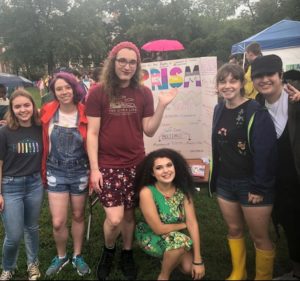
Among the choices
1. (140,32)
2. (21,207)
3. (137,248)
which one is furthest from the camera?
(140,32)

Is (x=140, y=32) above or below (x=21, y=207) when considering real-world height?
above

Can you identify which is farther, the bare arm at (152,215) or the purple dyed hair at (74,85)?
the purple dyed hair at (74,85)

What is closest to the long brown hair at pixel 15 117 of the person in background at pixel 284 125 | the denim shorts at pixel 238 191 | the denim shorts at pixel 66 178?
the denim shorts at pixel 66 178

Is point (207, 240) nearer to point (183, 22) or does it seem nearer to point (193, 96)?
point (193, 96)

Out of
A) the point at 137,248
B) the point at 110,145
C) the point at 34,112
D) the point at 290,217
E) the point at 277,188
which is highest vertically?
the point at 34,112

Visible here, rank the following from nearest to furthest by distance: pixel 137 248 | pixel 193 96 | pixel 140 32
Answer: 1. pixel 137 248
2. pixel 193 96
3. pixel 140 32

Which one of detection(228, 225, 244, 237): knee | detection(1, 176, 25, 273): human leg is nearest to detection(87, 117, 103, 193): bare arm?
detection(1, 176, 25, 273): human leg

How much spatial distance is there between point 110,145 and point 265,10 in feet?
112

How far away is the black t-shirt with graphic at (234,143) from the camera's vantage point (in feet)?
8.66

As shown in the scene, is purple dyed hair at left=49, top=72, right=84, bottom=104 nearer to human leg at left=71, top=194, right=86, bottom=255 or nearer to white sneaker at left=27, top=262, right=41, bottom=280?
human leg at left=71, top=194, right=86, bottom=255

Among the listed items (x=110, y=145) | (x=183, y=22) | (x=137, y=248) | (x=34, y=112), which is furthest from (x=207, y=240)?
(x=183, y=22)

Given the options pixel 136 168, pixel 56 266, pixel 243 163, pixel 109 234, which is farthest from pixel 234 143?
pixel 56 266

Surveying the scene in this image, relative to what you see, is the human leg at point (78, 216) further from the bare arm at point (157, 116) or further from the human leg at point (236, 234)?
the human leg at point (236, 234)

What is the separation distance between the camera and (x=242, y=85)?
2754 mm
